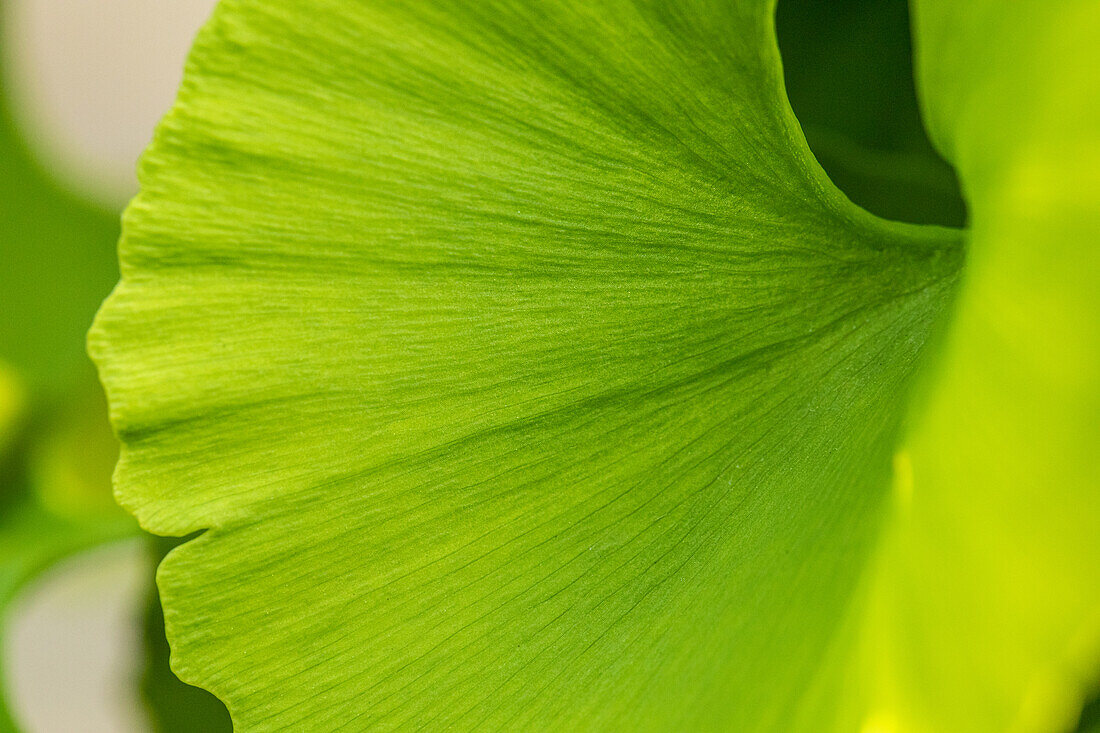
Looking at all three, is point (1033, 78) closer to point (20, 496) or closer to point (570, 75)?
point (570, 75)

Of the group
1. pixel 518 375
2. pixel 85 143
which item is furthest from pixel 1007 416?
pixel 85 143

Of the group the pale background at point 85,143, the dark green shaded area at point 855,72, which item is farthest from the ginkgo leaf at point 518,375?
the pale background at point 85,143

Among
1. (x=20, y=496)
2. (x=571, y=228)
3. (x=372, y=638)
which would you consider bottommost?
(x=20, y=496)

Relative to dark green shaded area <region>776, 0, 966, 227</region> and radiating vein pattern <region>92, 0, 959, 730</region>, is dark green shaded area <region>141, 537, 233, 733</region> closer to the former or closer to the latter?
radiating vein pattern <region>92, 0, 959, 730</region>

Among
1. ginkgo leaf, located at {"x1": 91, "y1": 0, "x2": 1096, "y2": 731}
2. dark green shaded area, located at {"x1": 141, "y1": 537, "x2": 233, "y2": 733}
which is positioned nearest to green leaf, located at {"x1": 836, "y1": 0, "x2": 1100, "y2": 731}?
ginkgo leaf, located at {"x1": 91, "y1": 0, "x2": 1096, "y2": 731}

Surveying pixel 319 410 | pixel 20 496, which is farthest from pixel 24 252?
pixel 319 410

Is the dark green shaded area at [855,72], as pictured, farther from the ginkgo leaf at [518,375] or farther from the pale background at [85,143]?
the pale background at [85,143]

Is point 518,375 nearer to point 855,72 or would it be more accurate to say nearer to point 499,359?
point 499,359

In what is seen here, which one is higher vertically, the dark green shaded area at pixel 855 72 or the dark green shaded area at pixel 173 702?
the dark green shaded area at pixel 855 72

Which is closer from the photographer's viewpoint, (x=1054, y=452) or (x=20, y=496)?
(x=1054, y=452)
